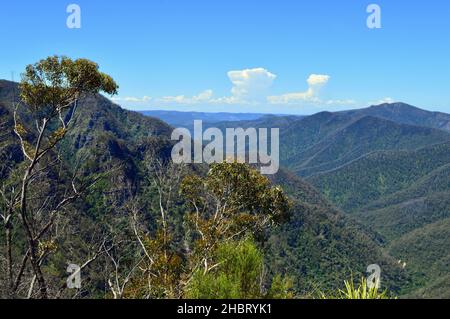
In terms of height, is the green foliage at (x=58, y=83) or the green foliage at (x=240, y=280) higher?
the green foliage at (x=58, y=83)

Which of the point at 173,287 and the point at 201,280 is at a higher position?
the point at 201,280

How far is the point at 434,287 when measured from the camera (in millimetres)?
153625

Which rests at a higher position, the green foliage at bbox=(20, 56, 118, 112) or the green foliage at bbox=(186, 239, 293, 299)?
the green foliage at bbox=(20, 56, 118, 112)

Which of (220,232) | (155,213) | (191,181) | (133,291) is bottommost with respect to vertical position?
(155,213)

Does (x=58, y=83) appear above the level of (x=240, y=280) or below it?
above

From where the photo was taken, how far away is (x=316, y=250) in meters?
168

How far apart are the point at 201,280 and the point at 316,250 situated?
163375 millimetres

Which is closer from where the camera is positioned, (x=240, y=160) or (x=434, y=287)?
(x=240, y=160)

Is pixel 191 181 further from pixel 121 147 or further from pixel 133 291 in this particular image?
pixel 121 147
